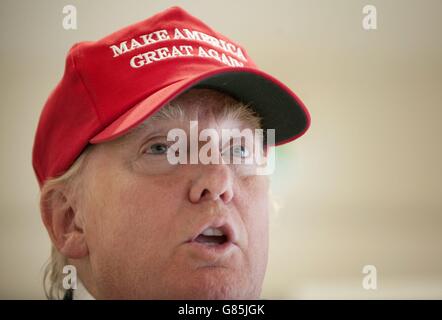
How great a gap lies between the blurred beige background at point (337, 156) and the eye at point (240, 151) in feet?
1.35

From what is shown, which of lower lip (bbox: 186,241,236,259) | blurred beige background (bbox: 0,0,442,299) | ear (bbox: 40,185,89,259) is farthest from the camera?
blurred beige background (bbox: 0,0,442,299)

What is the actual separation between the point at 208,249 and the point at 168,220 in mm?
68

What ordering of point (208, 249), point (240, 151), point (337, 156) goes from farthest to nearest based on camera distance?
point (337, 156), point (240, 151), point (208, 249)

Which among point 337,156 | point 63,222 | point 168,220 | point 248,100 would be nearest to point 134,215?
point 168,220

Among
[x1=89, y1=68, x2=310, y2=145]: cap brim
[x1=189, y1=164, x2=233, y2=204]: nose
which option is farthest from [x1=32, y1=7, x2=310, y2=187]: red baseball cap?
[x1=189, y1=164, x2=233, y2=204]: nose

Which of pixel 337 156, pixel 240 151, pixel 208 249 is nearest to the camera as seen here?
pixel 208 249

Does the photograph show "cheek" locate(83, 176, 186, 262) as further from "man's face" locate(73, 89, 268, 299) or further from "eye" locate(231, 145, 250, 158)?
"eye" locate(231, 145, 250, 158)

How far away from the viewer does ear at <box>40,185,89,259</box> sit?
698 millimetres

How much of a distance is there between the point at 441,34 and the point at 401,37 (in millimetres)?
96

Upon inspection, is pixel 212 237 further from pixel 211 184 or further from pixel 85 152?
pixel 85 152

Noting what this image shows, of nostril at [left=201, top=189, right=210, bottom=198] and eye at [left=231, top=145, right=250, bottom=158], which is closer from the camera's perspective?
nostril at [left=201, top=189, right=210, bottom=198]

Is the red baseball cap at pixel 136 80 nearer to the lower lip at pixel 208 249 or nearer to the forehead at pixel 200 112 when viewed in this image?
the forehead at pixel 200 112

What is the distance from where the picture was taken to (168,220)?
60 cm
